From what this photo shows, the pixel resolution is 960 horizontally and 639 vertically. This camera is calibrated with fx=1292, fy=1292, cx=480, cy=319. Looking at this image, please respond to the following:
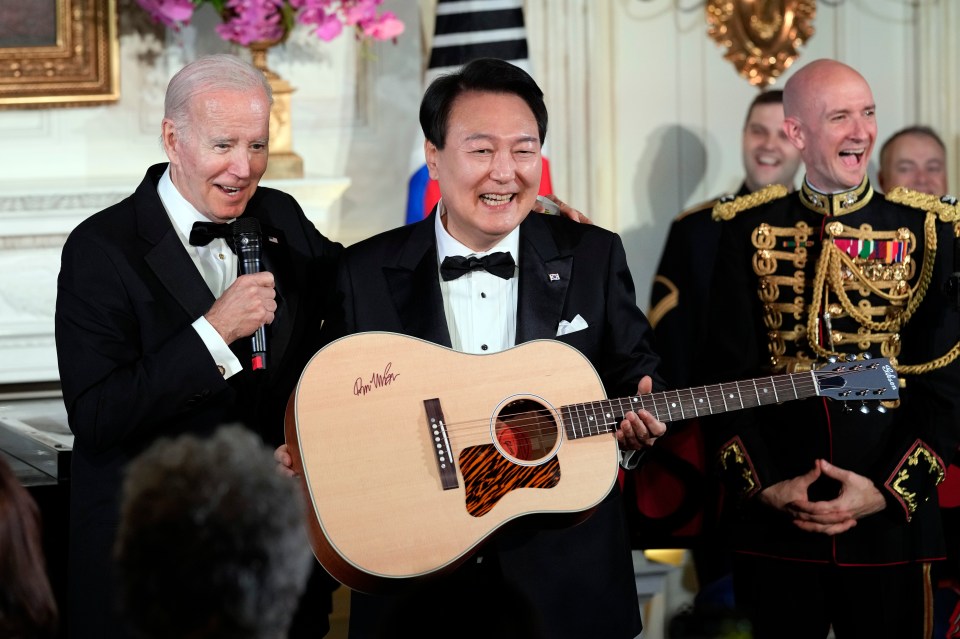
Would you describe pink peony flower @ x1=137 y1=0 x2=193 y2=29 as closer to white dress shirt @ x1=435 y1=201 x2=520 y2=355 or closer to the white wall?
the white wall

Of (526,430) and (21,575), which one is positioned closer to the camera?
(21,575)

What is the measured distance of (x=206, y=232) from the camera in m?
2.79

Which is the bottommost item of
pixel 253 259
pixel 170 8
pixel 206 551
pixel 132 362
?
pixel 206 551

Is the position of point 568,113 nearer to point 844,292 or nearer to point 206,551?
point 844,292

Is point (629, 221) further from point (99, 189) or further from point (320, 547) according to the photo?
point (320, 547)

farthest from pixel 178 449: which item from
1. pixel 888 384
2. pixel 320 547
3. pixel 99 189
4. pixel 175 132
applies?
pixel 99 189

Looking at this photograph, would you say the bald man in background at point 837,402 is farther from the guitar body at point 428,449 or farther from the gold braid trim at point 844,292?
the guitar body at point 428,449

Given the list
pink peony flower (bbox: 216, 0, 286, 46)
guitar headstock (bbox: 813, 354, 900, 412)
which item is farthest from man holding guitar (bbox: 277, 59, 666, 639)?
pink peony flower (bbox: 216, 0, 286, 46)

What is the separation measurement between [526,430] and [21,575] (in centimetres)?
120

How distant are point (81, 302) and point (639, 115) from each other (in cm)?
372

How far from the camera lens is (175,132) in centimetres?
283

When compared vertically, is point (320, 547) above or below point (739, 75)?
below

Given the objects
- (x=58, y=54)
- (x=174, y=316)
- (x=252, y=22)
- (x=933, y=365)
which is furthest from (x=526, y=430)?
(x=58, y=54)

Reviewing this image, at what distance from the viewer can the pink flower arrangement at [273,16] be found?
476 centimetres
